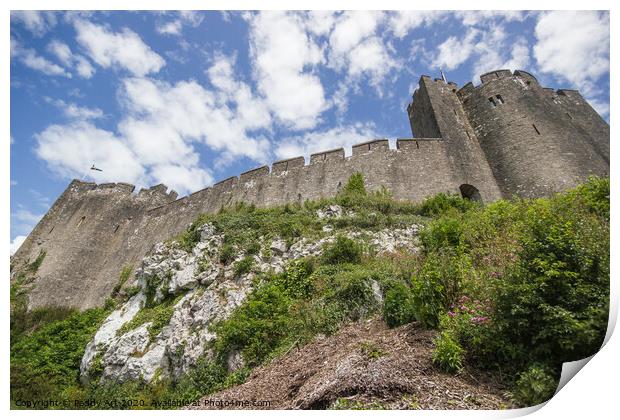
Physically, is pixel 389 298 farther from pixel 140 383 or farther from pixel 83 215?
pixel 83 215

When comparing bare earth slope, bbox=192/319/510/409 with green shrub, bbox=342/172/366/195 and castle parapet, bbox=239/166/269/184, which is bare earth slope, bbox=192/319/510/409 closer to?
green shrub, bbox=342/172/366/195

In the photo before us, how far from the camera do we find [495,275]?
5156 mm

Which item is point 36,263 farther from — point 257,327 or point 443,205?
point 443,205

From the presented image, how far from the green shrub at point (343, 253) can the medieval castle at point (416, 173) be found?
5.63m

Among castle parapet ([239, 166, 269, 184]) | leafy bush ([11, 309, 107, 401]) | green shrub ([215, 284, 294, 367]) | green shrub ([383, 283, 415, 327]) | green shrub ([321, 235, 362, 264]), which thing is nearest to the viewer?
green shrub ([383, 283, 415, 327])

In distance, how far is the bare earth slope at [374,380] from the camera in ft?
13.3

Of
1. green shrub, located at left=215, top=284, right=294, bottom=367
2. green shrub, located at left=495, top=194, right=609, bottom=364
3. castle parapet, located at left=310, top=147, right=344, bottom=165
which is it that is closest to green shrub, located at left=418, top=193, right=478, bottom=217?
castle parapet, located at left=310, top=147, right=344, bottom=165

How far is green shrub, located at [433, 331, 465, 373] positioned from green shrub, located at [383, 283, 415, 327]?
1.29m

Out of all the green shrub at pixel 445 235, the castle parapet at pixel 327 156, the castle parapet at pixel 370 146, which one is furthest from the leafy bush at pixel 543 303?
the castle parapet at pixel 327 156

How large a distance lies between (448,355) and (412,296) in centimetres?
153

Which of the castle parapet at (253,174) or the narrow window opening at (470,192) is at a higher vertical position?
the castle parapet at (253,174)

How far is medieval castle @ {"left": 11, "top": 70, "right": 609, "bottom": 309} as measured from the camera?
48.5ft

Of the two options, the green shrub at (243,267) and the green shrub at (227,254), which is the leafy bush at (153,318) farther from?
the green shrub at (243,267)
